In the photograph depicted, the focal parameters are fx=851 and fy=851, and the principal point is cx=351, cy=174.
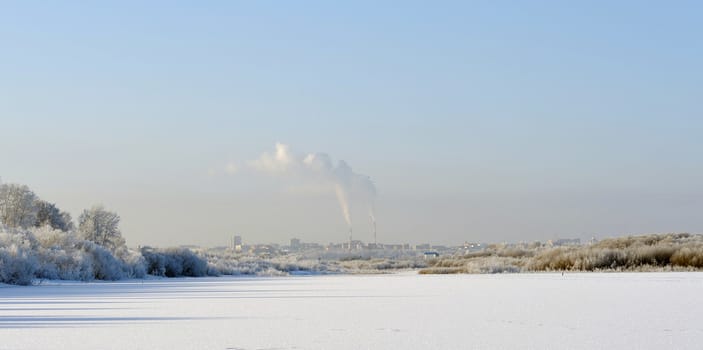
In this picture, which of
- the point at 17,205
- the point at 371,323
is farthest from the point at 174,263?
the point at 371,323

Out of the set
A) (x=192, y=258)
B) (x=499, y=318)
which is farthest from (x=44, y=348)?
(x=192, y=258)

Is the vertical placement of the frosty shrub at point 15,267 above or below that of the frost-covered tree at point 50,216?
below

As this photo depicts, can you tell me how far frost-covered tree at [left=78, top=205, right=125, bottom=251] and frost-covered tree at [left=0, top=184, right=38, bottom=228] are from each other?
2548 millimetres

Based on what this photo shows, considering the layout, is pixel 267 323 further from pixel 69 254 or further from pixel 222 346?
pixel 69 254

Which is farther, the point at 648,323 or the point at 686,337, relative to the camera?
the point at 648,323

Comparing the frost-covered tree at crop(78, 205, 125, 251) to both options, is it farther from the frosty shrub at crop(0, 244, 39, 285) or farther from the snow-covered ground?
the snow-covered ground

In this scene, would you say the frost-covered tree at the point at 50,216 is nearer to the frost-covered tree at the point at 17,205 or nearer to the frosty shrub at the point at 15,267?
the frost-covered tree at the point at 17,205

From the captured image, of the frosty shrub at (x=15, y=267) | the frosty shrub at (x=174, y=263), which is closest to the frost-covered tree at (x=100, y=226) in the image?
the frosty shrub at (x=174, y=263)

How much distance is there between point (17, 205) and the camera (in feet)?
124

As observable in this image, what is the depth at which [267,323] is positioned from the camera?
20.2 ft

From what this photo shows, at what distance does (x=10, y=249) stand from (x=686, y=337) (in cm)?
1570

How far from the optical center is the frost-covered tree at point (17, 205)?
3734 centimetres

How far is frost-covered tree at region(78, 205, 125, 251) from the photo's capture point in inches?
1561

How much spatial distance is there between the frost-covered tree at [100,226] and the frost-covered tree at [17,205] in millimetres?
2548
